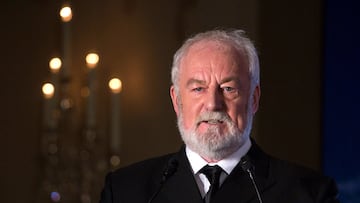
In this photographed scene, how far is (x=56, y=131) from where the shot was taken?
344 cm

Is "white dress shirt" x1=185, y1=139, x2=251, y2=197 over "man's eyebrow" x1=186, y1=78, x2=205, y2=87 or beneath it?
beneath

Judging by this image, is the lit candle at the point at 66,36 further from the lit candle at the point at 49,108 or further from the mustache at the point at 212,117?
the mustache at the point at 212,117

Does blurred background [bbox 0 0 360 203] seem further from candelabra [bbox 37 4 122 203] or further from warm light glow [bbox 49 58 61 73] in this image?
warm light glow [bbox 49 58 61 73]

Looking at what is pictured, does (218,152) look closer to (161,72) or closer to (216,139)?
(216,139)

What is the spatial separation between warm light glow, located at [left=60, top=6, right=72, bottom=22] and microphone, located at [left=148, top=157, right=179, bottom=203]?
1379 millimetres

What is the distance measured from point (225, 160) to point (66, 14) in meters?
1.54

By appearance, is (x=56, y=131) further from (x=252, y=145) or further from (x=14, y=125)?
(x=252, y=145)

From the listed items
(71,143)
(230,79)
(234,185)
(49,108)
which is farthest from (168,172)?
(71,143)

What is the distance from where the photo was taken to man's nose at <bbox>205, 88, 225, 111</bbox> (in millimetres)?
2205

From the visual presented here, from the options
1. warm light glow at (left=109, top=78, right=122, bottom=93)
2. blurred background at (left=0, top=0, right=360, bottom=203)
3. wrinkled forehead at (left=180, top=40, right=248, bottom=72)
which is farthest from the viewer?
blurred background at (left=0, top=0, right=360, bottom=203)

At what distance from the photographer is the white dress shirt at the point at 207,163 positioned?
7.45 ft

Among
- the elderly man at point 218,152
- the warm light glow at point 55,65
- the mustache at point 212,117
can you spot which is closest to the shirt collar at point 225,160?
the elderly man at point 218,152

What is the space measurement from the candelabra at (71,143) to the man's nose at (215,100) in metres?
1.13

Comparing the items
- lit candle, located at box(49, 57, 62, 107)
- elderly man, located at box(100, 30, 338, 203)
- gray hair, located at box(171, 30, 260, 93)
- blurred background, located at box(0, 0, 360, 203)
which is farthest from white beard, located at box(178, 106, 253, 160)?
blurred background, located at box(0, 0, 360, 203)
